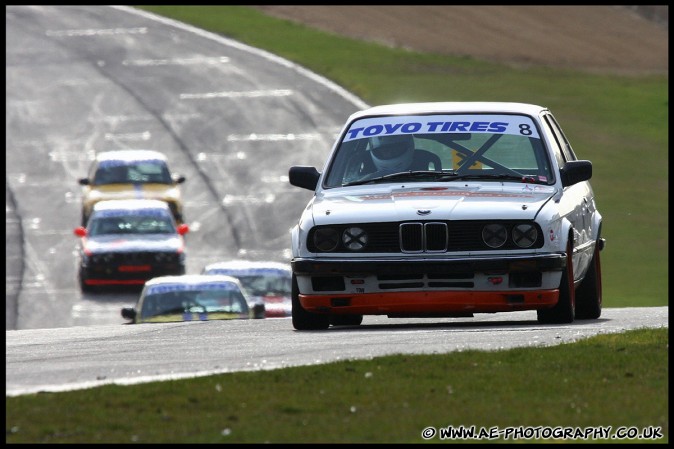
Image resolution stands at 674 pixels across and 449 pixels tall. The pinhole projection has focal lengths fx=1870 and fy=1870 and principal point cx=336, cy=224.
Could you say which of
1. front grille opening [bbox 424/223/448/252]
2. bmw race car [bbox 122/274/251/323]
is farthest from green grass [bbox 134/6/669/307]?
front grille opening [bbox 424/223/448/252]

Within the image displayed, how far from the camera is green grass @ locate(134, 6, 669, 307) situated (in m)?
38.0

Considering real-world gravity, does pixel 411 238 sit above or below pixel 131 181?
above

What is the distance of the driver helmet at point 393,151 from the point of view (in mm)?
14703

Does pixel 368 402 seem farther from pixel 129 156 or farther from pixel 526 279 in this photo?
pixel 129 156

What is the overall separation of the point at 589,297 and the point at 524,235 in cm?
175

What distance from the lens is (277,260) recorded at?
37.7m

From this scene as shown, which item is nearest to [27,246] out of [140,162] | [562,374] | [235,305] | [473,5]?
[140,162]

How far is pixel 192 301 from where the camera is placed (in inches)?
877

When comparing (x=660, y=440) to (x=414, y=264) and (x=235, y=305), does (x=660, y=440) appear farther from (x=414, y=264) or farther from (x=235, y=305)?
(x=235, y=305)

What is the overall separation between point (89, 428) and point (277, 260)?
2911cm

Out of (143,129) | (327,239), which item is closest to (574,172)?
(327,239)

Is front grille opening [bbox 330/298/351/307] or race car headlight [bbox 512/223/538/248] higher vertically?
race car headlight [bbox 512/223/538/248]

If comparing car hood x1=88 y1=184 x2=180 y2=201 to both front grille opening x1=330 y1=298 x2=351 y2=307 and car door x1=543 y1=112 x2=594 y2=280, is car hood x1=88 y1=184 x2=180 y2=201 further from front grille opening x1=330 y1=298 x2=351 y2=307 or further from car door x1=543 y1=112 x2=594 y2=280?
front grille opening x1=330 y1=298 x2=351 y2=307

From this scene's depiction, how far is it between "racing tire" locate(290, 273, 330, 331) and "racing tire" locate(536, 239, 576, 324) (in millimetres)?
1682
